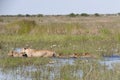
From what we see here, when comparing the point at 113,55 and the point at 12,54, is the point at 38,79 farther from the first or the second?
the point at 113,55

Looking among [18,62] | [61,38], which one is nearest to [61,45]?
[61,38]

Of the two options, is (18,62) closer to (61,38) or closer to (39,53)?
(39,53)

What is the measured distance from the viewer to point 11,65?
17.9 meters

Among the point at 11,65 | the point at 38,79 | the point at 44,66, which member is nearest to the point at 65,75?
the point at 38,79

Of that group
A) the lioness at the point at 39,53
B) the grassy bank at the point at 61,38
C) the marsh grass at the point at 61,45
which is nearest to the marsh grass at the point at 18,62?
the marsh grass at the point at 61,45

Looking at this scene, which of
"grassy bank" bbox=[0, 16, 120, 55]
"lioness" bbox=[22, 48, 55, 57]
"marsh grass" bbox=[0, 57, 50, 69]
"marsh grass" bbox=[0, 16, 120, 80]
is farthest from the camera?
"grassy bank" bbox=[0, 16, 120, 55]

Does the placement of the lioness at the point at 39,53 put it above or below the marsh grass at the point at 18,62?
below

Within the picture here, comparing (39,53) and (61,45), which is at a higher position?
(39,53)

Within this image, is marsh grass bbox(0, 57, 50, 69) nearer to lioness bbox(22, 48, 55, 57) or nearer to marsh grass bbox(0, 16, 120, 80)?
marsh grass bbox(0, 16, 120, 80)

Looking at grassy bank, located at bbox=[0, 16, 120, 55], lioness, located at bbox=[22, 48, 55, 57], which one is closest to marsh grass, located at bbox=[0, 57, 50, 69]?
lioness, located at bbox=[22, 48, 55, 57]

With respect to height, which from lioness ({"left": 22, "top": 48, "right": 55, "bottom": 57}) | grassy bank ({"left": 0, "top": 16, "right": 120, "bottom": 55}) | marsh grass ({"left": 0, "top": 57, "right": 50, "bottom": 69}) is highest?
marsh grass ({"left": 0, "top": 57, "right": 50, "bottom": 69})

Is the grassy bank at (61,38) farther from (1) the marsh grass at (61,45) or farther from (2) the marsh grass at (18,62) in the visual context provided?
(2) the marsh grass at (18,62)

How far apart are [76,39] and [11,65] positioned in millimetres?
11567

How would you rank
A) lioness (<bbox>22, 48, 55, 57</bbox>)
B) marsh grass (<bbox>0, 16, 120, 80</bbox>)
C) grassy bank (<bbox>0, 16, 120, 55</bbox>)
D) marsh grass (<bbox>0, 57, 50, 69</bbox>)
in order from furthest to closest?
grassy bank (<bbox>0, 16, 120, 55</bbox>) < lioness (<bbox>22, 48, 55, 57</bbox>) < marsh grass (<bbox>0, 57, 50, 69</bbox>) < marsh grass (<bbox>0, 16, 120, 80</bbox>)
